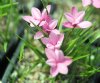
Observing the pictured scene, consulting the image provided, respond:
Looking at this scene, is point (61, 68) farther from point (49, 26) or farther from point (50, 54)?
point (49, 26)

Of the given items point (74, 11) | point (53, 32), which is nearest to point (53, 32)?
point (53, 32)

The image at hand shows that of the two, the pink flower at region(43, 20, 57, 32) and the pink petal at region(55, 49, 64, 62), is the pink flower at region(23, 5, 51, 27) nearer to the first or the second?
the pink flower at region(43, 20, 57, 32)

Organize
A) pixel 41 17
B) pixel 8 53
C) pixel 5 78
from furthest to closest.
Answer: pixel 8 53 < pixel 5 78 < pixel 41 17

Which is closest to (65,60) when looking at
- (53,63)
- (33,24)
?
(53,63)

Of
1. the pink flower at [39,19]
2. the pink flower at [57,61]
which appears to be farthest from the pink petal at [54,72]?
the pink flower at [39,19]

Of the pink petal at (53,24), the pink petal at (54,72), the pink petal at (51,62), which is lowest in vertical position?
the pink petal at (54,72)

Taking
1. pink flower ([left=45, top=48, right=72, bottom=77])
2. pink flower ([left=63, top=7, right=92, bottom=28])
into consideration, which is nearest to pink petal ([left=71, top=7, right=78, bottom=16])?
pink flower ([left=63, top=7, right=92, bottom=28])

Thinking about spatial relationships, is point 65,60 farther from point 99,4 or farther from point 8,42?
point 8,42

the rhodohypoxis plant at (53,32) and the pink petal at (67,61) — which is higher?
the rhodohypoxis plant at (53,32)

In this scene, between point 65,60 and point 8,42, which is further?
point 8,42

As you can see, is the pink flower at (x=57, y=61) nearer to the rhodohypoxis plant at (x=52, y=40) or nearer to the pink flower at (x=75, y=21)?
the rhodohypoxis plant at (x=52, y=40)

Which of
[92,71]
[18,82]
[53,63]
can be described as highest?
[53,63]
